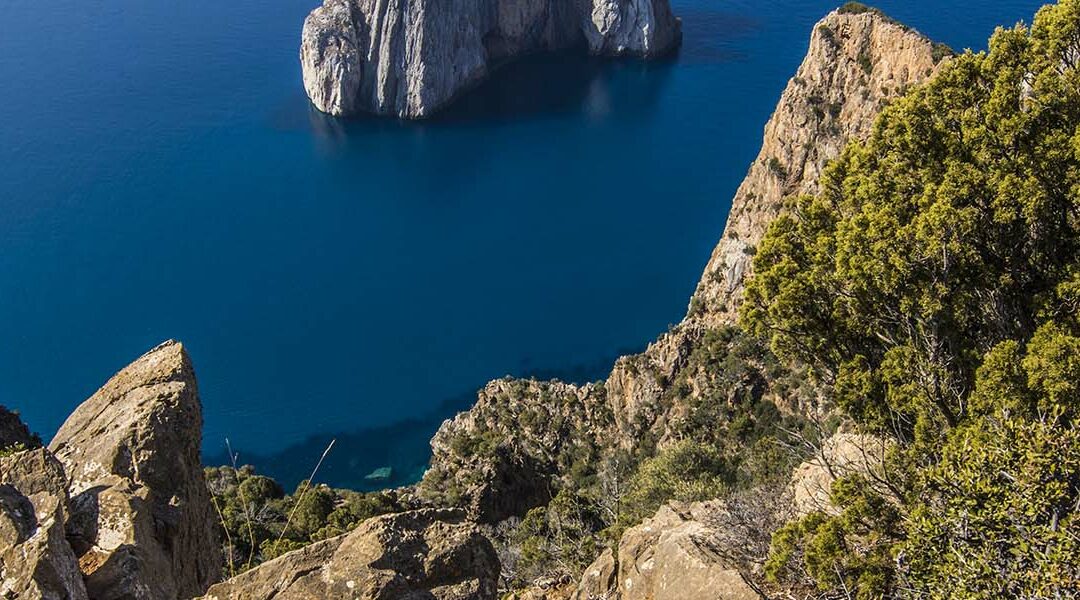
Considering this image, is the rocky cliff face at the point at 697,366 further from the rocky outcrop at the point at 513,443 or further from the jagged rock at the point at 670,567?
the jagged rock at the point at 670,567

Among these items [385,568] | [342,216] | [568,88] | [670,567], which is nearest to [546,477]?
[670,567]

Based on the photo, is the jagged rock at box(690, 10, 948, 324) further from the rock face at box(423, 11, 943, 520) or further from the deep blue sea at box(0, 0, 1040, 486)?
the deep blue sea at box(0, 0, 1040, 486)

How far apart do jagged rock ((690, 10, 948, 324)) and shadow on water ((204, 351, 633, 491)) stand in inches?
606

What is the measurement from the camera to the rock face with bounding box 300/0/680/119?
334 feet

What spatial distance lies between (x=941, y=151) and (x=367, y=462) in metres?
47.0

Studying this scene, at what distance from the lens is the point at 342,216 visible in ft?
271

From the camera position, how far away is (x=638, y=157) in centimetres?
8975

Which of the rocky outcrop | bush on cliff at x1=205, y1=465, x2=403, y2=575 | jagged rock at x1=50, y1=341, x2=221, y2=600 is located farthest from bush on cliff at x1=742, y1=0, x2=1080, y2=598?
the rocky outcrop

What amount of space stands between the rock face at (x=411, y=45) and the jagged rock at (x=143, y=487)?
89.2 m

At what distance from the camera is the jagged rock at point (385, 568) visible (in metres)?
10.4

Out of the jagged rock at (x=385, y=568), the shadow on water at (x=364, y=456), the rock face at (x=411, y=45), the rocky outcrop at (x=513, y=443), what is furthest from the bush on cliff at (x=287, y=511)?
the rock face at (x=411, y=45)

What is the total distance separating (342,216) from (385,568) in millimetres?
74496

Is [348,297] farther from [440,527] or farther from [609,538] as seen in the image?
[440,527]

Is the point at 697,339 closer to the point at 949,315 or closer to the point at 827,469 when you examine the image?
the point at 827,469
